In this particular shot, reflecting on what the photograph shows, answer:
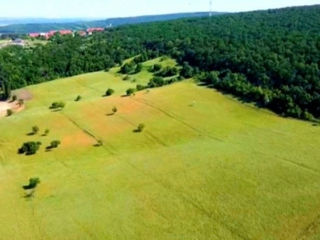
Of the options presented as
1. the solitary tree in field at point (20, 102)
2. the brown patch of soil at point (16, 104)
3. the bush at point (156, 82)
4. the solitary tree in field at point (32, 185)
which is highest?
the solitary tree in field at point (32, 185)

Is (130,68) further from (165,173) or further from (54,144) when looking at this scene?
(165,173)

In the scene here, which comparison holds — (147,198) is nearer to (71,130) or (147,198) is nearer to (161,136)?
(161,136)

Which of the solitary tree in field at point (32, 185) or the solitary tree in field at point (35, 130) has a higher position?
the solitary tree in field at point (32, 185)

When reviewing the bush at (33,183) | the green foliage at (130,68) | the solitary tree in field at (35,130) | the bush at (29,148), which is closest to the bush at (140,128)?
the bush at (29,148)

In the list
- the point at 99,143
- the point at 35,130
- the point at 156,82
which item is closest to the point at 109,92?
the point at 156,82

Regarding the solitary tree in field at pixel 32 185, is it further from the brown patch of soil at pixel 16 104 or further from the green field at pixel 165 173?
the brown patch of soil at pixel 16 104

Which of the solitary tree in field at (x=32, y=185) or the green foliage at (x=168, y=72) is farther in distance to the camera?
the green foliage at (x=168, y=72)

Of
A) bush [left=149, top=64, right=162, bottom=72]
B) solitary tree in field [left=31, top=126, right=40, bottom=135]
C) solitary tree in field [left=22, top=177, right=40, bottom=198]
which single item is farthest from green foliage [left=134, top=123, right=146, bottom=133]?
bush [left=149, top=64, right=162, bottom=72]

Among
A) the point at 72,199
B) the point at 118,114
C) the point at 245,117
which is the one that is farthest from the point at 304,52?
the point at 72,199
